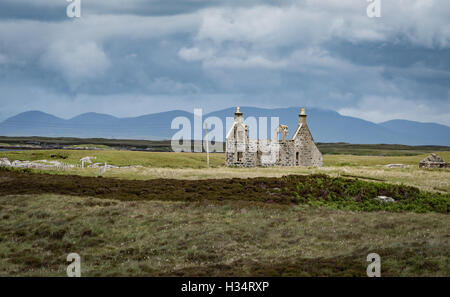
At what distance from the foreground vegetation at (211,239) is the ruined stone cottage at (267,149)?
97.6 ft

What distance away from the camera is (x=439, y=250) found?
18422mm

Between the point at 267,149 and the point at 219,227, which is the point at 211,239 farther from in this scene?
the point at 267,149

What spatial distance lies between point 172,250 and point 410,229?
12082 millimetres

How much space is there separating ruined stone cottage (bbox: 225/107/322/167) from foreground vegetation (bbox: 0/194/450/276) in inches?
1171

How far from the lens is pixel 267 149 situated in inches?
2406

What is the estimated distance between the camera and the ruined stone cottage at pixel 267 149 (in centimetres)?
5997

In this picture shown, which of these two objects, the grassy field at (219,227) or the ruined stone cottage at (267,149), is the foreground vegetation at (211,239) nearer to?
the grassy field at (219,227)

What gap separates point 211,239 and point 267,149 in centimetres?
3889

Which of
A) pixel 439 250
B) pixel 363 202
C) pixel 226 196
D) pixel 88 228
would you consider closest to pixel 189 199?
pixel 226 196

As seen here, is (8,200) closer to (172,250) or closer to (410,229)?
(172,250)
